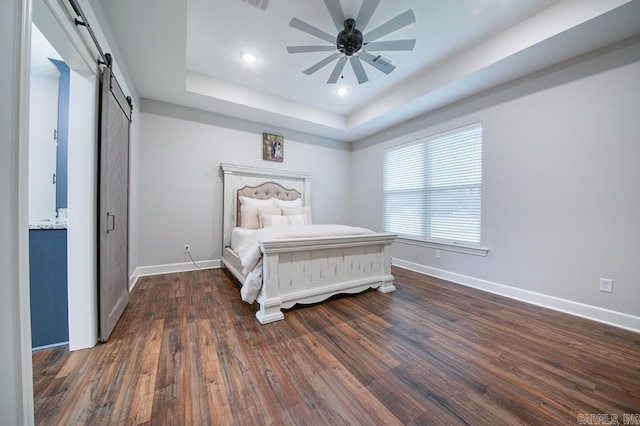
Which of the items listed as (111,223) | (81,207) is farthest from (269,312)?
(81,207)

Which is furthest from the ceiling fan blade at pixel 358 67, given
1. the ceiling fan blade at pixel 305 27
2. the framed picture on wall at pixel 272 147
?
the framed picture on wall at pixel 272 147

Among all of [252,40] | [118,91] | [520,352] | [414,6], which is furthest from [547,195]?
[118,91]

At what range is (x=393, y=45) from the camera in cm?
212

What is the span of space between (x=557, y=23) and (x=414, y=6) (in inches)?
48.0

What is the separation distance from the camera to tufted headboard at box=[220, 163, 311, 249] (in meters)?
3.77

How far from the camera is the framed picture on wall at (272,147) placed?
13.6 ft

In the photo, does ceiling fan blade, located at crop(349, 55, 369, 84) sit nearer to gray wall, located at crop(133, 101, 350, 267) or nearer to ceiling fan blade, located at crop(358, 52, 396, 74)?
ceiling fan blade, located at crop(358, 52, 396, 74)

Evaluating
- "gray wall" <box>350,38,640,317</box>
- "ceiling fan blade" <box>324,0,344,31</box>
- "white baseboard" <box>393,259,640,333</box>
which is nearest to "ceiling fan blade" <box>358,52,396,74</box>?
"ceiling fan blade" <box>324,0,344,31</box>

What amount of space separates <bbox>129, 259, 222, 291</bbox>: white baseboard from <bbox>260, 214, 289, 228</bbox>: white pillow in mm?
1055

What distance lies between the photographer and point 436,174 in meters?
3.51

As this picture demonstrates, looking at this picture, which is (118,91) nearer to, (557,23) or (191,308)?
(191,308)

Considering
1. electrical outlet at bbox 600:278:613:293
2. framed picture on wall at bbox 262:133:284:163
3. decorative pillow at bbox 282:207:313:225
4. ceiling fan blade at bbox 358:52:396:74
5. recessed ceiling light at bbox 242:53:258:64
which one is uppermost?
recessed ceiling light at bbox 242:53:258:64

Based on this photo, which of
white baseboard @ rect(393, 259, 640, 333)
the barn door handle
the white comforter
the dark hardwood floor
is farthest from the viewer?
the white comforter

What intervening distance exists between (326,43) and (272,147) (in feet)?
6.50
